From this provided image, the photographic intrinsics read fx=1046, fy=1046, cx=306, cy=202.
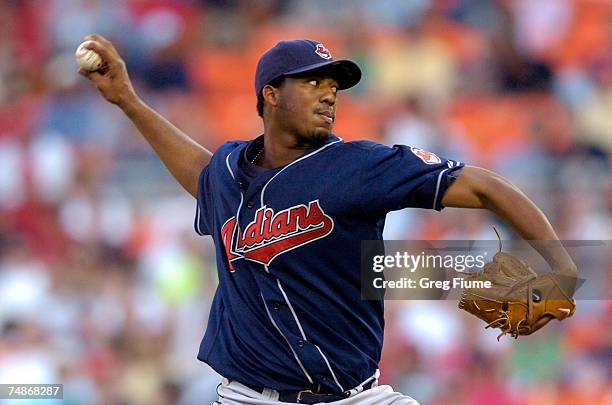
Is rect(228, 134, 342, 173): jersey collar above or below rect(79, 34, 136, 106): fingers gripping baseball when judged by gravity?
below

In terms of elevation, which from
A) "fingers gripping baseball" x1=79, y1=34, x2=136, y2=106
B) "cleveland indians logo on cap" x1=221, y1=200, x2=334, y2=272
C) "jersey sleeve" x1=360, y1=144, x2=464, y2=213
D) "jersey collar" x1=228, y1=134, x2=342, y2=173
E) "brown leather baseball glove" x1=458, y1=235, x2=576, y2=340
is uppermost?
"fingers gripping baseball" x1=79, y1=34, x2=136, y2=106

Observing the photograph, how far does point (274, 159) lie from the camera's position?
3.37 metres

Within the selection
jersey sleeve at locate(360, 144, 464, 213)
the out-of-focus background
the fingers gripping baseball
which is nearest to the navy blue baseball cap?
jersey sleeve at locate(360, 144, 464, 213)

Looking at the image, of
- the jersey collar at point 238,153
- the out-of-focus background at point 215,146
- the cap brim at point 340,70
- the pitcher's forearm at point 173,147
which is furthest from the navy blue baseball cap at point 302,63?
the out-of-focus background at point 215,146

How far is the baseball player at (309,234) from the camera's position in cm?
304

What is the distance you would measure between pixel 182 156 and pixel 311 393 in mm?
1031

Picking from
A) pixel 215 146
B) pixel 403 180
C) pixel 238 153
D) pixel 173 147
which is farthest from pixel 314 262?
pixel 215 146

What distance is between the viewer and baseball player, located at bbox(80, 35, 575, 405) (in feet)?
9.96

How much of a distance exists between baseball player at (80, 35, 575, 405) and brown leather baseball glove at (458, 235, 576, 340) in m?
0.09

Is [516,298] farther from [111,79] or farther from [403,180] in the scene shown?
[111,79]

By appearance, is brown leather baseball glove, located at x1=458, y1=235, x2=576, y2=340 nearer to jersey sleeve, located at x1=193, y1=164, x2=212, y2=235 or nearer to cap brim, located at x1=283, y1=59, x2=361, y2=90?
cap brim, located at x1=283, y1=59, x2=361, y2=90

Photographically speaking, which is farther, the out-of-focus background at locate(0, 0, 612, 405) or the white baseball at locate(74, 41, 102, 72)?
the out-of-focus background at locate(0, 0, 612, 405)

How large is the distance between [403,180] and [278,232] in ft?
1.38

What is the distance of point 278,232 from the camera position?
3.17 meters
